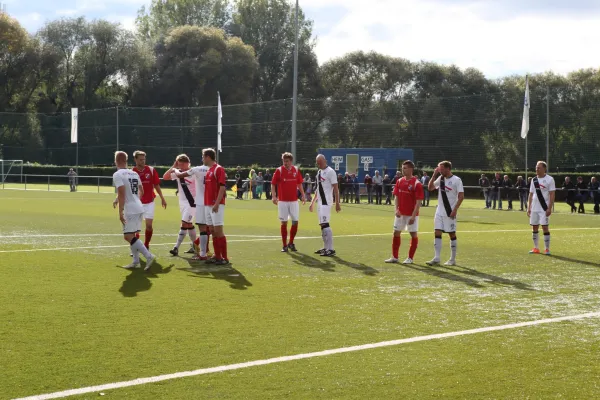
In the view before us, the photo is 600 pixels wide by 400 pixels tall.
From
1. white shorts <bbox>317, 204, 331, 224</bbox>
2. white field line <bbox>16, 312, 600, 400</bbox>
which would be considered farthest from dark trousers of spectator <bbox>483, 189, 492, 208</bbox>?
white field line <bbox>16, 312, 600, 400</bbox>

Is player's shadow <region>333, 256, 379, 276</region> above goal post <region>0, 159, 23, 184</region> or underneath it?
underneath

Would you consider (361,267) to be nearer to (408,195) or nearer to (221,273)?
(408,195)

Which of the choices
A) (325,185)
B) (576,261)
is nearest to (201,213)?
(325,185)

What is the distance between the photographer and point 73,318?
27.9ft

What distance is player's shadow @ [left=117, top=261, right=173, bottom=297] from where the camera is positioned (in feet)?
34.5

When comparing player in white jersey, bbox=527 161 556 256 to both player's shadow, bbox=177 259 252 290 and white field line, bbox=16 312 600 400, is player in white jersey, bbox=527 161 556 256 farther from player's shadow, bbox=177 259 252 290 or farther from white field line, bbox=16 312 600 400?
white field line, bbox=16 312 600 400

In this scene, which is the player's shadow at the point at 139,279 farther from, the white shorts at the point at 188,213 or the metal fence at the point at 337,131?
the metal fence at the point at 337,131

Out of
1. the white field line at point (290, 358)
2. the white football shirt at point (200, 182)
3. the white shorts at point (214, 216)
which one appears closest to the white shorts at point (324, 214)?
the white football shirt at point (200, 182)

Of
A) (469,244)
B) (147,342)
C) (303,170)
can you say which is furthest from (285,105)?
(147,342)

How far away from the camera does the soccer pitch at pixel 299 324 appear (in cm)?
614

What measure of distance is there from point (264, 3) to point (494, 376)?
264ft

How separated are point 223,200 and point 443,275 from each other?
3681 millimetres

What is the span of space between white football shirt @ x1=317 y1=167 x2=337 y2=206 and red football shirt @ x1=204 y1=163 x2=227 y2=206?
280cm

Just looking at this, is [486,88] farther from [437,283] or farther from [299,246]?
[437,283]
